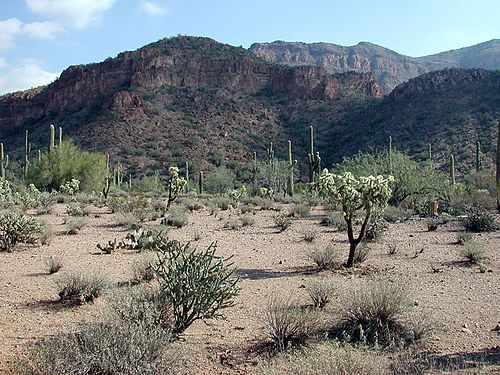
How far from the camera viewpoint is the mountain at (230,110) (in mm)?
51406

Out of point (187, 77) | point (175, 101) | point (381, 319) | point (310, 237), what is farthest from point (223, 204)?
point (187, 77)

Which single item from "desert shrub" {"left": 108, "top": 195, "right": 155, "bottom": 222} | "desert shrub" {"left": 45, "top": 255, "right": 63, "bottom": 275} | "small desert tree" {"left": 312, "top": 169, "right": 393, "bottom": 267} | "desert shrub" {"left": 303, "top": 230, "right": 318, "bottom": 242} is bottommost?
"desert shrub" {"left": 303, "top": 230, "right": 318, "bottom": 242}

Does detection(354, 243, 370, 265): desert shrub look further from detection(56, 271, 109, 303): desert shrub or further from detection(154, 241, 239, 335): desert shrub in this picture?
detection(56, 271, 109, 303): desert shrub

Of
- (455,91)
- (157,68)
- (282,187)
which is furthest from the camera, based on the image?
(157,68)

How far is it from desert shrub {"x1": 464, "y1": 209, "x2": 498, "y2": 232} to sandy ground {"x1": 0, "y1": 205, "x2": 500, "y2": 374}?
0.58m

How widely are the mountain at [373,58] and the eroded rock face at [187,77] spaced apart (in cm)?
5348

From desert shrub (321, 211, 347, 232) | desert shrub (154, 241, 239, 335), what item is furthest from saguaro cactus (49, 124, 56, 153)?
desert shrub (154, 241, 239, 335)

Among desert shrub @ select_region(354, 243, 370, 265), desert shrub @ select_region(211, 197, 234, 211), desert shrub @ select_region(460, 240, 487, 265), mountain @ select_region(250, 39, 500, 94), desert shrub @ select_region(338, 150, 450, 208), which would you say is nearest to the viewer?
desert shrub @ select_region(354, 243, 370, 265)

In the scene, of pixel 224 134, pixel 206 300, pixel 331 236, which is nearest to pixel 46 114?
pixel 224 134

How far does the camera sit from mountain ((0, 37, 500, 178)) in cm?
5141

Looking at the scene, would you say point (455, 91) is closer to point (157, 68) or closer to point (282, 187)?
point (282, 187)

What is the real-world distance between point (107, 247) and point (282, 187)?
1082 inches

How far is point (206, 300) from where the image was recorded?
6.54 metres

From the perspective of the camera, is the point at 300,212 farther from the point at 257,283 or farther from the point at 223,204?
the point at 257,283
